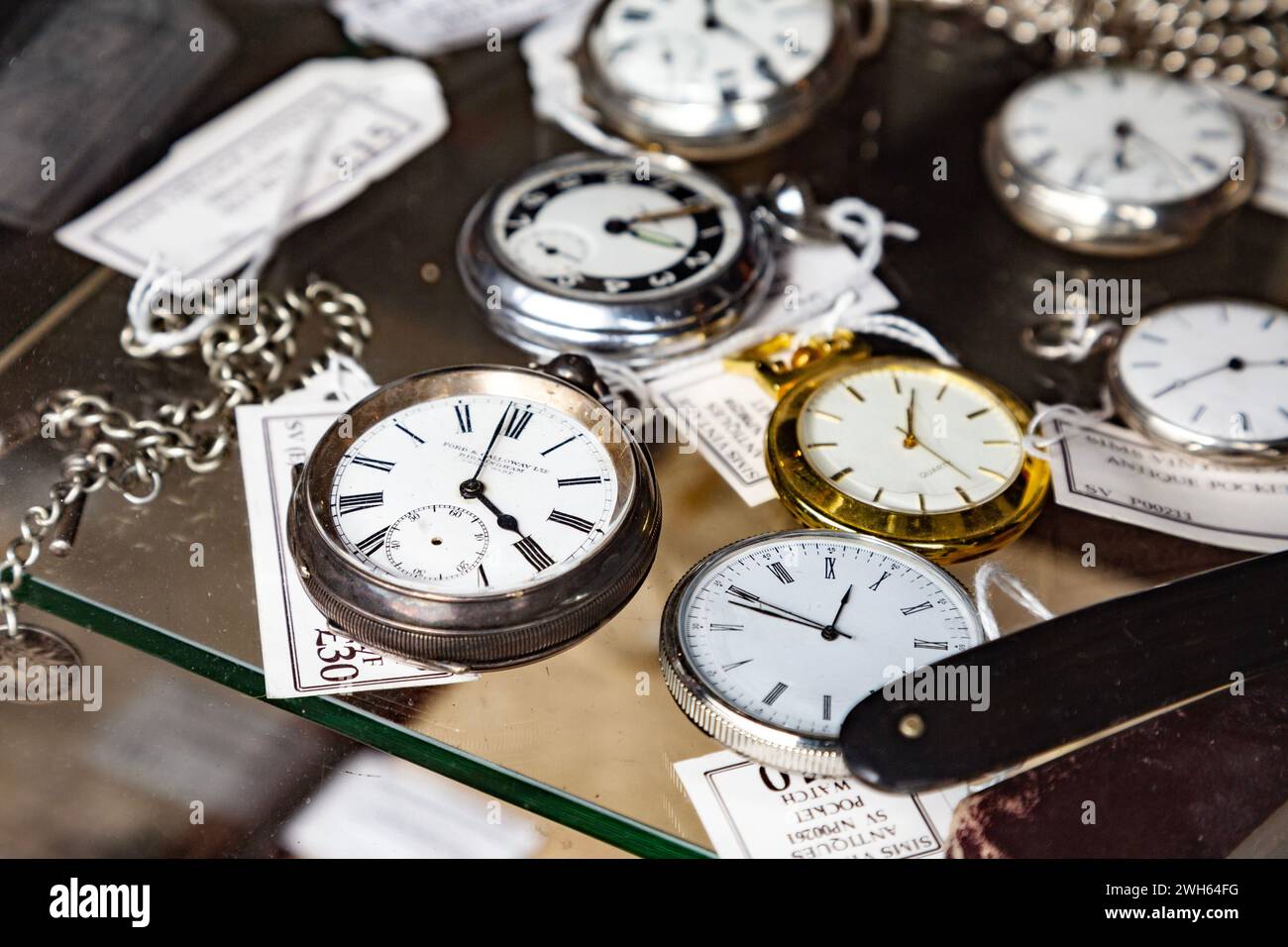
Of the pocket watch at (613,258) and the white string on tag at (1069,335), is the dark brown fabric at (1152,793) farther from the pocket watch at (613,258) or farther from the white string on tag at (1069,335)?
the pocket watch at (613,258)

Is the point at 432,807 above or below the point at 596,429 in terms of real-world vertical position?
below

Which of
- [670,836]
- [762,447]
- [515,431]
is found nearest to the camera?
[670,836]

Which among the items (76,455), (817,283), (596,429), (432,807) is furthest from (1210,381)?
(76,455)

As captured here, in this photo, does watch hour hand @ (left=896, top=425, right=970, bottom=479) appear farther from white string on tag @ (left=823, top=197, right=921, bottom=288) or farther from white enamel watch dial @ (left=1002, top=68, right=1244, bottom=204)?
white enamel watch dial @ (left=1002, top=68, right=1244, bottom=204)

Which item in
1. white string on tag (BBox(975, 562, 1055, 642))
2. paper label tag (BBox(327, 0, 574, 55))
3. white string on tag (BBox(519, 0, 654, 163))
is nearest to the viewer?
white string on tag (BBox(975, 562, 1055, 642))

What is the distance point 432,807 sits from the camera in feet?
4.07

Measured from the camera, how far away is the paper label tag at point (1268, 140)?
173 cm

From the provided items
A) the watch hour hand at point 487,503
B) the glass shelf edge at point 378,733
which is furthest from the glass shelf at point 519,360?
the watch hour hand at point 487,503

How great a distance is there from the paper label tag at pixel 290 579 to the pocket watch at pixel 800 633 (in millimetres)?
187

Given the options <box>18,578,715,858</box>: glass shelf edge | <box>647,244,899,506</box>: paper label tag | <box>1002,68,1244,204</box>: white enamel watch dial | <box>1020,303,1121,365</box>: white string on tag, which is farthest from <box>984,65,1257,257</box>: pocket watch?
<box>18,578,715,858</box>: glass shelf edge

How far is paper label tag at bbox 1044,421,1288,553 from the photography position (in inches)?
55.3

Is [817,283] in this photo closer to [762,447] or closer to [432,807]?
[762,447]

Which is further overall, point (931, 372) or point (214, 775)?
point (931, 372)

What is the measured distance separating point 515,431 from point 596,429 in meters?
0.07
